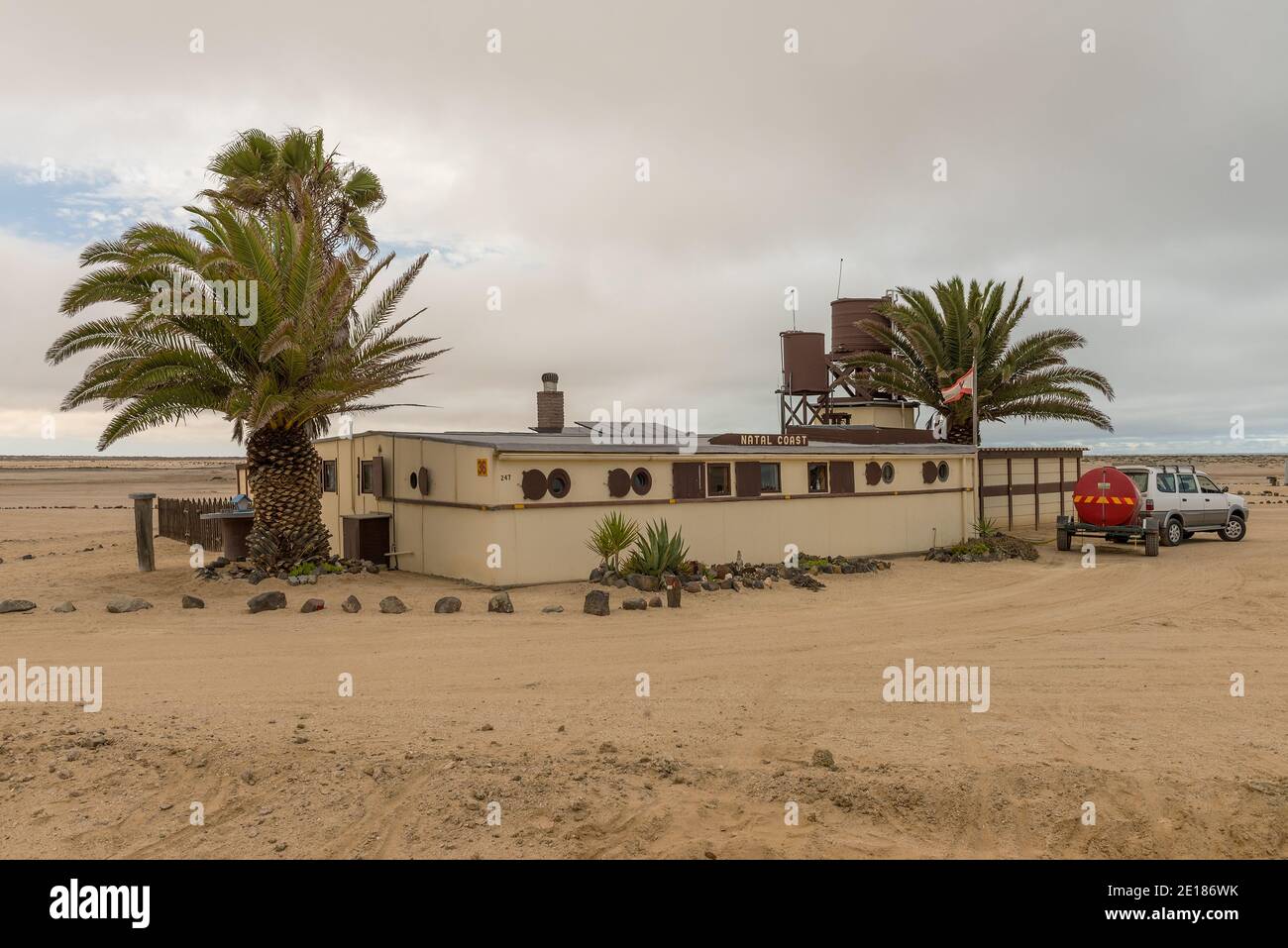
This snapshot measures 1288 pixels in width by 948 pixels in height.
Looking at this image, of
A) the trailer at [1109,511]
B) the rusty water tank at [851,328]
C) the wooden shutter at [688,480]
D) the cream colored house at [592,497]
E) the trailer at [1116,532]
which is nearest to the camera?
the cream colored house at [592,497]

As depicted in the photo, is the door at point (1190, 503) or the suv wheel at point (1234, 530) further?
the suv wheel at point (1234, 530)

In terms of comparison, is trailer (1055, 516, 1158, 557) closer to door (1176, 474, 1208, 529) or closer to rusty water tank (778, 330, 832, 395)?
door (1176, 474, 1208, 529)

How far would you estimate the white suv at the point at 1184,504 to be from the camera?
2098 cm

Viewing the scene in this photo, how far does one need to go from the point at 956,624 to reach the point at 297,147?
1904 cm

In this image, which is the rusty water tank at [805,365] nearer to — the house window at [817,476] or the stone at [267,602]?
the house window at [817,476]

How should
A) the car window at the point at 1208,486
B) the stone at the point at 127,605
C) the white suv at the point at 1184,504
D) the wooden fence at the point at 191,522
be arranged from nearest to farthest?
the stone at the point at 127,605
the wooden fence at the point at 191,522
the white suv at the point at 1184,504
the car window at the point at 1208,486

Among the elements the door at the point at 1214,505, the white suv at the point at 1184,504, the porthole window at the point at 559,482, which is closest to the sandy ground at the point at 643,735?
the porthole window at the point at 559,482

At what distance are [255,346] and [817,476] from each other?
10.9m

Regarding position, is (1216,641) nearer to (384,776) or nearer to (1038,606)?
(1038,606)

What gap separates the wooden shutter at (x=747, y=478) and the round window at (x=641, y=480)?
1999 millimetres

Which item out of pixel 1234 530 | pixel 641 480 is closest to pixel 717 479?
pixel 641 480

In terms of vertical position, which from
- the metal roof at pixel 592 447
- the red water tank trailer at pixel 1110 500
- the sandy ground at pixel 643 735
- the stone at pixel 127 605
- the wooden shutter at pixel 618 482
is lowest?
the sandy ground at pixel 643 735

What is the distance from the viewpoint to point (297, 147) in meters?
21.8

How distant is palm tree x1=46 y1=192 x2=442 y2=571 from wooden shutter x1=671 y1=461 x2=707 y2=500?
5.16 metres
